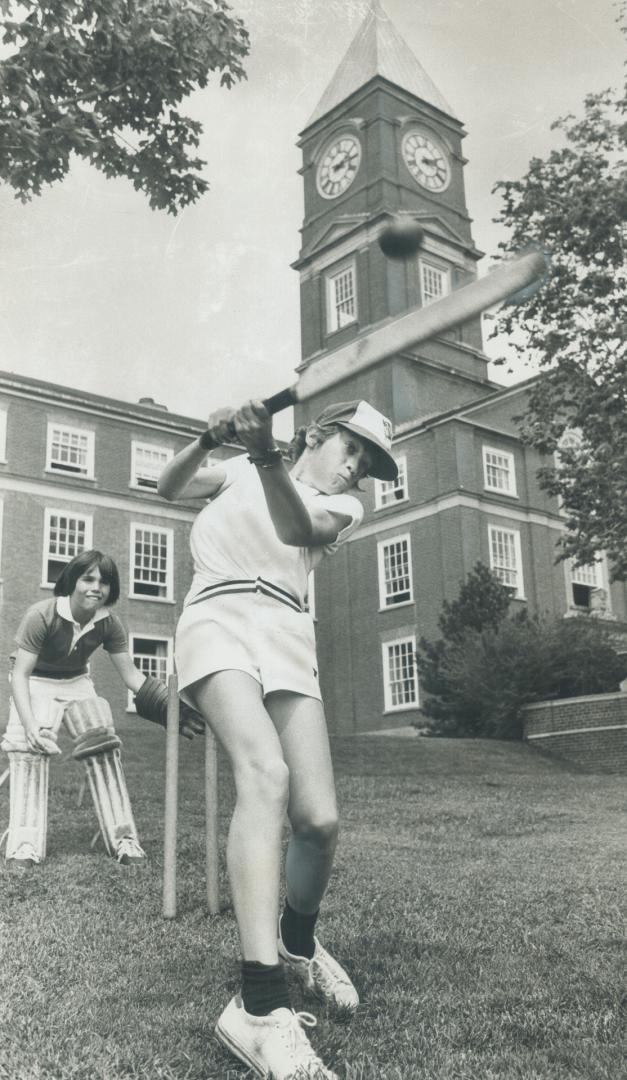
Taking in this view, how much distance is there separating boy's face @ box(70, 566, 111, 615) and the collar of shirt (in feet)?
0.14

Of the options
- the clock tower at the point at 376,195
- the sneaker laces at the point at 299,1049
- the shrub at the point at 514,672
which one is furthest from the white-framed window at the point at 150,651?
the sneaker laces at the point at 299,1049

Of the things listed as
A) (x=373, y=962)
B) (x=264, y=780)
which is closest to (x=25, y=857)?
(x=373, y=962)

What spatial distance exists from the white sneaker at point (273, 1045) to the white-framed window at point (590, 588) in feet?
113


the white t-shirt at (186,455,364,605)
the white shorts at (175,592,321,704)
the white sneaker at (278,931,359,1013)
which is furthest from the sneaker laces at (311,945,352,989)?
the white t-shirt at (186,455,364,605)

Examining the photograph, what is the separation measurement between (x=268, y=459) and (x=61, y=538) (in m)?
31.0

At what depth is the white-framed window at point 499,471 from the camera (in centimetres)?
3559

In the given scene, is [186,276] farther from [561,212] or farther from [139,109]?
[561,212]

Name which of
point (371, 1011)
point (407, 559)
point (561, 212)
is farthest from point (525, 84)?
point (407, 559)

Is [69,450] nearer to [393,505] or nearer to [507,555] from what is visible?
[393,505]

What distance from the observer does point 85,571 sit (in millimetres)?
6922

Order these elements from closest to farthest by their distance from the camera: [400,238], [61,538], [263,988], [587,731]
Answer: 1. [263,988]
2. [400,238]
3. [587,731]
4. [61,538]

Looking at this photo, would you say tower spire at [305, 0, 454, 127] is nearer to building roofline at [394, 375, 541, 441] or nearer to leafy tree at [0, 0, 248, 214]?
building roofline at [394, 375, 541, 441]

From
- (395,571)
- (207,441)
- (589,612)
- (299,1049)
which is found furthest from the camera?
(395,571)

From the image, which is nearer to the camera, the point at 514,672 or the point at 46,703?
the point at 46,703
